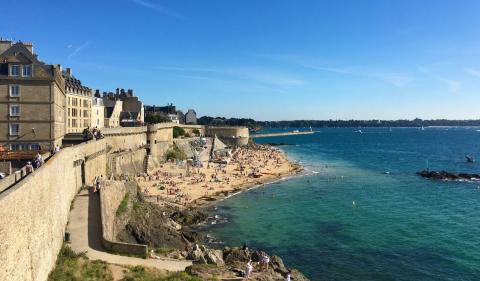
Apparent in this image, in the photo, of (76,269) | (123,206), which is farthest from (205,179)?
(76,269)

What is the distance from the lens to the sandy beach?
47812mm

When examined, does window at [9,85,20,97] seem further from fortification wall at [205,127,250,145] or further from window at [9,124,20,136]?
fortification wall at [205,127,250,145]

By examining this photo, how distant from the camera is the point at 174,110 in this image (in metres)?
154

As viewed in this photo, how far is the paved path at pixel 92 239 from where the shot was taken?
19.8 meters

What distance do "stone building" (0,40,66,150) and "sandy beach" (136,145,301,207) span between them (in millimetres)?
16392

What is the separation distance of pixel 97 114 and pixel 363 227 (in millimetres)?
42004

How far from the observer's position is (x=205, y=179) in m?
59.6

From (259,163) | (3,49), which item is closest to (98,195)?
(3,49)

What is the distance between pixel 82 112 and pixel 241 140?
2723 inches

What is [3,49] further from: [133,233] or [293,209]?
[293,209]

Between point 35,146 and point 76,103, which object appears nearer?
point 35,146

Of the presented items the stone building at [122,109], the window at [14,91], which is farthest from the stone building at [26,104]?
the stone building at [122,109]

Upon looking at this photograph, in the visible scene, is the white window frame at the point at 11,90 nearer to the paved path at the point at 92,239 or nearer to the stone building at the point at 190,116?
the paved path at the point at 92,239

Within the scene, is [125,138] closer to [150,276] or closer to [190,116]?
[150,276]
